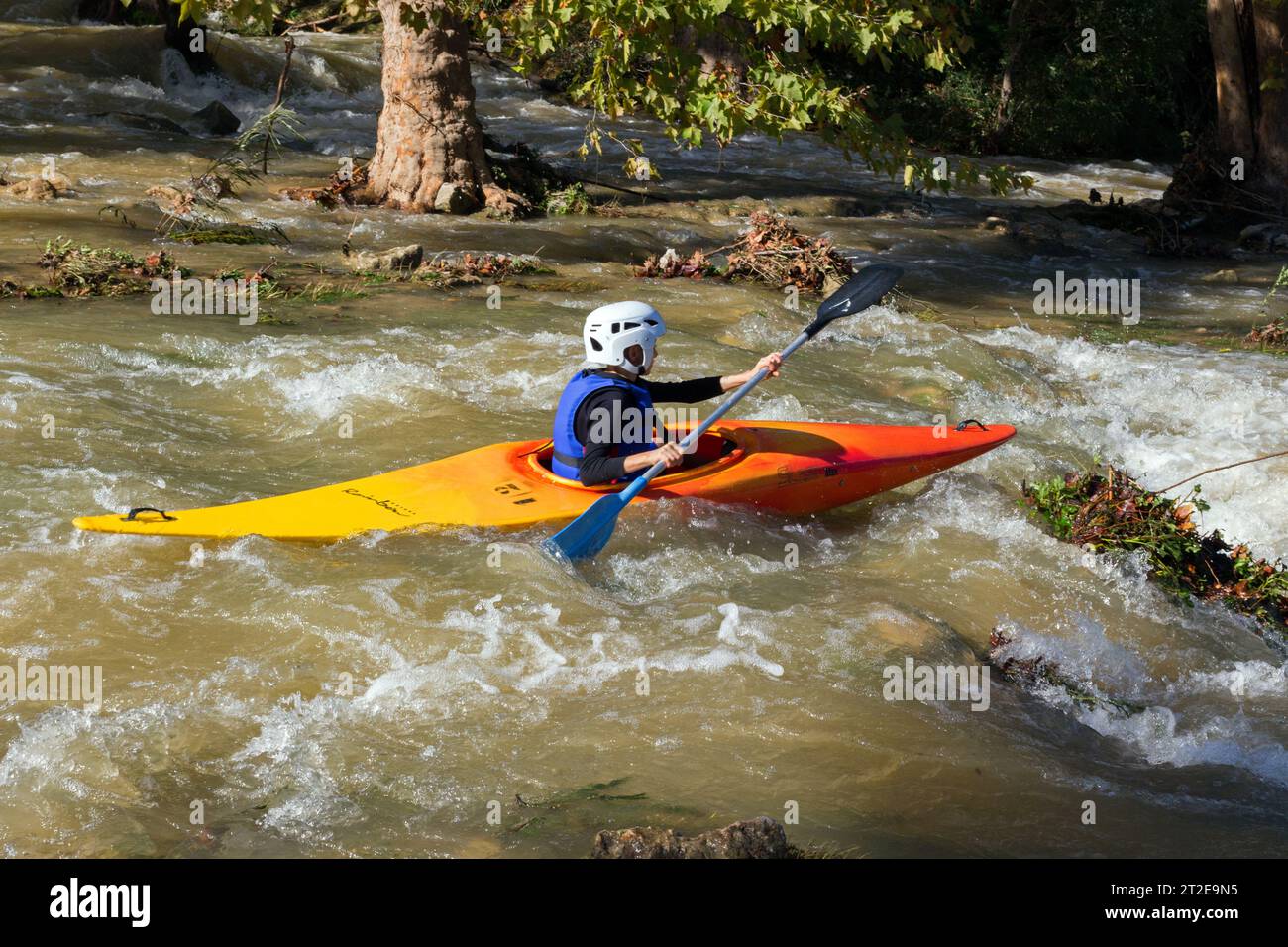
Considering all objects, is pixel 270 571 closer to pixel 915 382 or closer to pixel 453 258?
pixel 915 382

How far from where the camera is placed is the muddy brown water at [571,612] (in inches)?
136

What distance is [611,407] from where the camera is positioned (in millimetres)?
5312

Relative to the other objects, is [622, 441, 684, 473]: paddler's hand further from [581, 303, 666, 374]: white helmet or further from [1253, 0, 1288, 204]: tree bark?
[1253, 0, 1288, 204]: tree bark

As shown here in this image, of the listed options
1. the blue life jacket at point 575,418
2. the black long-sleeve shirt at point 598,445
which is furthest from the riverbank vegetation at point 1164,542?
the black long-sleeve shirt at point 598,445

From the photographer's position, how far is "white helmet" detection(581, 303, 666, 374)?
210 inches

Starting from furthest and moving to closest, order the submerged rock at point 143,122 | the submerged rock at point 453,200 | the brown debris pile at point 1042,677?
the submerged rock at point 143,122 → the submerged rock at point 453,200 → the brown debris pile at point 1042,677

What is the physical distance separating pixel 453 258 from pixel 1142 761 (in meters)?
6.65

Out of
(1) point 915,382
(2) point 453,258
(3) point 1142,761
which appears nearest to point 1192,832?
(3) point 1142,761

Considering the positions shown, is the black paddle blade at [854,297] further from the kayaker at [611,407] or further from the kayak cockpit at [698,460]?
the kayaker at [611,407]

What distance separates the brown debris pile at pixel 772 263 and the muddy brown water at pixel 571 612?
534 millimetres

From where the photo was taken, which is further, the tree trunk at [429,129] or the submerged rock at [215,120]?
the submerged rock at [215,120]

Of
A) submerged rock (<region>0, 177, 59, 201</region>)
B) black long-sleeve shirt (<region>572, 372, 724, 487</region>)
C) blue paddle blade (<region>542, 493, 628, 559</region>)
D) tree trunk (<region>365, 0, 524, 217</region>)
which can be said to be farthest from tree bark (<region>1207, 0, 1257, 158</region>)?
submerged rock (<region>0, 177, 59, 201</region>)

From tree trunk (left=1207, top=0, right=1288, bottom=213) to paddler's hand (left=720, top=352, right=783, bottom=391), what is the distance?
9.77 metres
